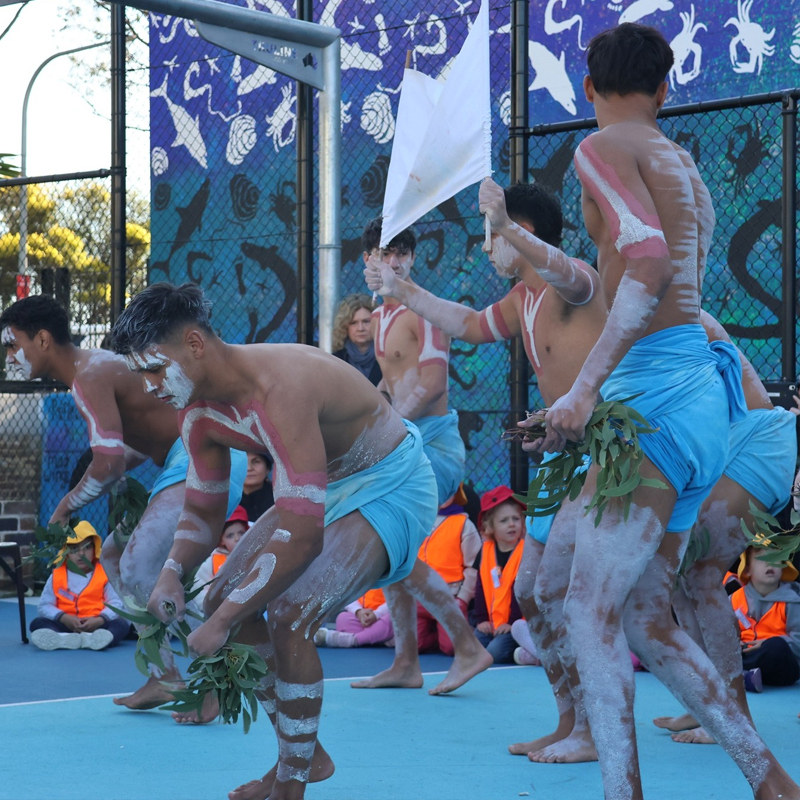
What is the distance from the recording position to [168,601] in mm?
3562

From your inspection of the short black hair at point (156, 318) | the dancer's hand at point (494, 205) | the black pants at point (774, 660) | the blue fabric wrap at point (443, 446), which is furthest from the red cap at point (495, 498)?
the short black hair at point (156, 318)

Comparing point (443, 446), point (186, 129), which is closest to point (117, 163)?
point (186, 129)

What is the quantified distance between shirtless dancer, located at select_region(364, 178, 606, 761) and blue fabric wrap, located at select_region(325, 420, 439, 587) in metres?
0.59

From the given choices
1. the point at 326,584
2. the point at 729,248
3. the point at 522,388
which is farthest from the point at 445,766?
the point at 729,248

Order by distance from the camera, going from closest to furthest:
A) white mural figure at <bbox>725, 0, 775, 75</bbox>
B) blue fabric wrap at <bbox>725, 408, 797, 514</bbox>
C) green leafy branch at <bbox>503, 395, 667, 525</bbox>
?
green leafy branch at <bbox>503, 395, 667, 525</bbox> < blue fabric wrap at <bbox>725, 408, 797, 514</bbox> < white mural figure at <bbox>725, 0, 775, 75</bbox>

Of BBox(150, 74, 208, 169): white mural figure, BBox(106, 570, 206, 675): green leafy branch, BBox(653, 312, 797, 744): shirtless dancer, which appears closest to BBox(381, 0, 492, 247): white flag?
BBox(653, 312, 797, 744): shirtless dancer

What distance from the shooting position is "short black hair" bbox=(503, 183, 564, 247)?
14.7ft

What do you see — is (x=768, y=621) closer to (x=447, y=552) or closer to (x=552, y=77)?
(x=447, y=552)

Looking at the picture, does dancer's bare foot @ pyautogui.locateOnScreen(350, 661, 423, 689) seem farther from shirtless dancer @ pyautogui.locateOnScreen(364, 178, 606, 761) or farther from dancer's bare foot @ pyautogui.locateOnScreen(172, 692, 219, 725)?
shirtless dancer @ pyautogui.locateOnScreen(364, 178, 606, 761)

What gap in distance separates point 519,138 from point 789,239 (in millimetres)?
1758

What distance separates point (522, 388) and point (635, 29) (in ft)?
13.2

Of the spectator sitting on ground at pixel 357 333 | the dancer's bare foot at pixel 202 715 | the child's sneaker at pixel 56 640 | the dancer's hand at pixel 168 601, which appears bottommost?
the child's sneaker at pixel 56 640

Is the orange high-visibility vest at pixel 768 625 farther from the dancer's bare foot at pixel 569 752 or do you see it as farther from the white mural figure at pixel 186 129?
the white mural figure at pixel 186 129

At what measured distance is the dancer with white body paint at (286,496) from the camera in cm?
335
